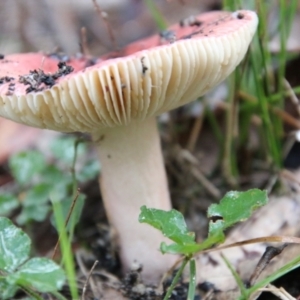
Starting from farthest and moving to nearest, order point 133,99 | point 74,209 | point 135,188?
1. point 135,188
2. point 74,209
3. point 133,99

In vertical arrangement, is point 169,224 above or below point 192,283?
above

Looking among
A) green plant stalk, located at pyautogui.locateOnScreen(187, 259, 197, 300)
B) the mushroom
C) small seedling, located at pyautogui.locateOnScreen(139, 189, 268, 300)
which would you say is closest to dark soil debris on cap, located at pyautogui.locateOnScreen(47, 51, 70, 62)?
the mushroom

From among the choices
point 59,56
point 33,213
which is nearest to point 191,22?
point 59,56

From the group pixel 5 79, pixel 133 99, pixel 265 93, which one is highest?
pixel 5 79

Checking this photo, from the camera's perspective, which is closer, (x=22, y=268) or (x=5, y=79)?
(x=22, y=268)

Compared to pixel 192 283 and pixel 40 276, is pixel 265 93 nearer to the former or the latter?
pixel 192 283

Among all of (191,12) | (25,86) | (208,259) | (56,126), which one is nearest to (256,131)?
(208,259)

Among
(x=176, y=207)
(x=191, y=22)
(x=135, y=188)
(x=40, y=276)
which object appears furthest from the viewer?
(x=176, y=207)

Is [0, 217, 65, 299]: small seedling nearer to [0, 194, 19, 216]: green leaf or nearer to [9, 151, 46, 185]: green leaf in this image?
[0, 194, 19, 216]: green leaf
